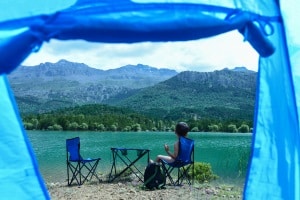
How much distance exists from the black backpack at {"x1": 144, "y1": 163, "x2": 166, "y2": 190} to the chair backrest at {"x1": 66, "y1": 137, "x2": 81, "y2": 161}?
5.00ft

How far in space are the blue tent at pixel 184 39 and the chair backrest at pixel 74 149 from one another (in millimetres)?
4525

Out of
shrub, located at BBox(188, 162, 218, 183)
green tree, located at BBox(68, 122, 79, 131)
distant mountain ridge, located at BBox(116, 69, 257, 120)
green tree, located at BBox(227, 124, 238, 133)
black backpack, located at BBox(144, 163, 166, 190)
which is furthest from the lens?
distant mountain ridge, located at BBox(116, 69, 257, 120)

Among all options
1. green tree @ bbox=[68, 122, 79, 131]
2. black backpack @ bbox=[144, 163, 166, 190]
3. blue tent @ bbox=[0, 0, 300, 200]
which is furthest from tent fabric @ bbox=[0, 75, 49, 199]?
green tree @ bbox=[68, 122, 79, 131]

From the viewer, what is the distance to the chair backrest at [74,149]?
7891 millimetres

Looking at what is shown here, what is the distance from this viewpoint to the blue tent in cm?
255

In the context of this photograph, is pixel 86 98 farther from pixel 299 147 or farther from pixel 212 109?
pixel 299 147

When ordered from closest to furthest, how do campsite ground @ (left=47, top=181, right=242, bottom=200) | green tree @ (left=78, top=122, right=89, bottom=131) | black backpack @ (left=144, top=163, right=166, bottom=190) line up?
campsite ground @ (left=47, top=181, right=242, bottom=200) → black backpack @ (left=144, top=163, right=166, bottom=190) → green tree @ (left=78, top=122, right=89, bottom=131)

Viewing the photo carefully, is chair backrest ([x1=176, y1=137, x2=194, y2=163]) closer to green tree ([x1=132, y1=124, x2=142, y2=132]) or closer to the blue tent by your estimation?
the blue tent

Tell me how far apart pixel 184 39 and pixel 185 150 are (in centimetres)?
444

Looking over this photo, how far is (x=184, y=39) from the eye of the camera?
2740 mm

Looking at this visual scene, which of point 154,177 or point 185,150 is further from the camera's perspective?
point 185,150

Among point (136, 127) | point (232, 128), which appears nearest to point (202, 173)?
point (232, 128)

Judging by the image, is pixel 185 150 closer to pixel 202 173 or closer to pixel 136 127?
pixel 202 173

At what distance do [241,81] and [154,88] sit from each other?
98.3ft
